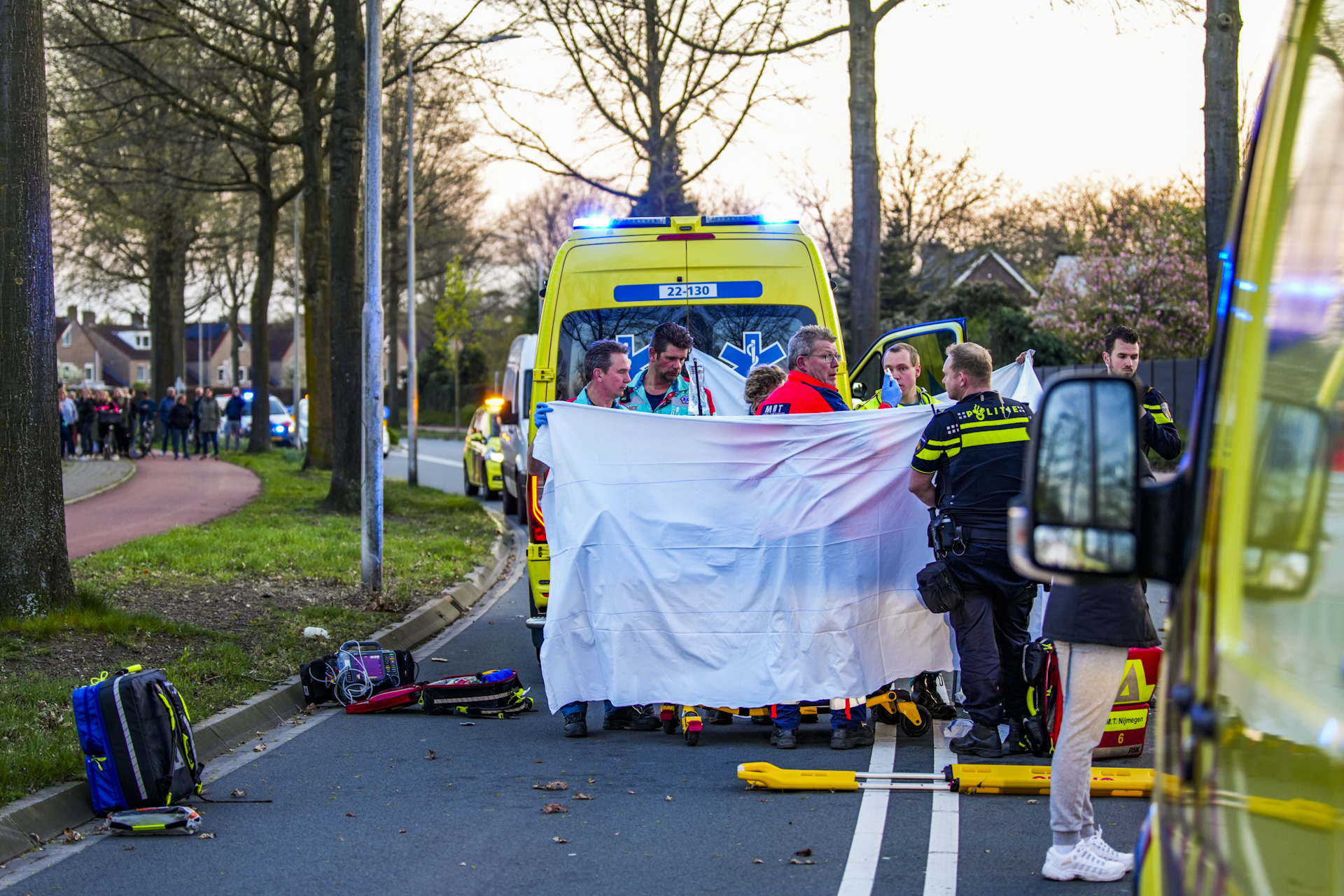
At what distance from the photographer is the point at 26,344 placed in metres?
8.89

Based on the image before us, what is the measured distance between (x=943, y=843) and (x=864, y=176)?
1245 cm

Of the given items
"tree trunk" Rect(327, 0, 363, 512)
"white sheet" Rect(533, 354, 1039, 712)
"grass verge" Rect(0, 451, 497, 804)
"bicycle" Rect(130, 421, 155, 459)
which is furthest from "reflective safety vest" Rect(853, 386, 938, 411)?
"bicycle" Rect(130, 421, 155, 459)

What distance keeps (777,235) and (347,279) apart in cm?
962

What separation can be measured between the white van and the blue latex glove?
619 centimetres

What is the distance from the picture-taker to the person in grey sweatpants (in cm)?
462

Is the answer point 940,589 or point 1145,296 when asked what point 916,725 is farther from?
point 1145,296

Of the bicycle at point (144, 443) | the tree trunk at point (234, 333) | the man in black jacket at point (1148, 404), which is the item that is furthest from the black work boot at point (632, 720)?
the tree trunk at point (234, 333)

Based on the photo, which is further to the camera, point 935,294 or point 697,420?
point 935,294

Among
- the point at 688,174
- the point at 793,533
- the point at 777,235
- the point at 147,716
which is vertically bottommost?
the point at 147,716

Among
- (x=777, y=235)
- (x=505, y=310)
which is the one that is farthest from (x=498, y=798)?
(x=505, y=310)

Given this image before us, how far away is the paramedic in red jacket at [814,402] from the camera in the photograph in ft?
23.1

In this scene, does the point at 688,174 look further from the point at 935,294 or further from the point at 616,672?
the point at 935,294

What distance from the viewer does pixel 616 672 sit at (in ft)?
23.6

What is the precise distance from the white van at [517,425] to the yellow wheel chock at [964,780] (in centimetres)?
883
